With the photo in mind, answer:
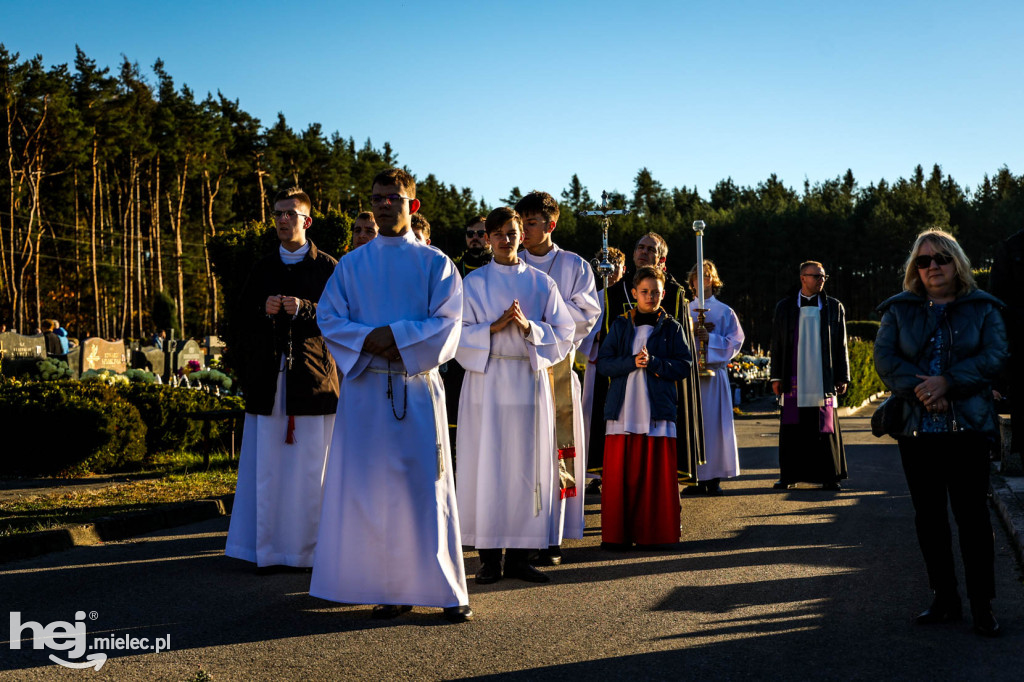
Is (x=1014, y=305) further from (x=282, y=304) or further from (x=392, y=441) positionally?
(x=282, y=304)

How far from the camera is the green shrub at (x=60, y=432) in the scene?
11398 millimetres

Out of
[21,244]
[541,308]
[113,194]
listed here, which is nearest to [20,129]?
[21,244]

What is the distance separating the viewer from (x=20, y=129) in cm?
4919

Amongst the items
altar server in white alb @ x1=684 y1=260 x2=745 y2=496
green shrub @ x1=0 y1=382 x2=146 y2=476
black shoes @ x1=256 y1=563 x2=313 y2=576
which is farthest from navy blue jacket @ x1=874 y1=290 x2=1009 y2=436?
green shrub @ x1=0 y1=382 x2=146 y2=476

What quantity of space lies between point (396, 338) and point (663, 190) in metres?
112

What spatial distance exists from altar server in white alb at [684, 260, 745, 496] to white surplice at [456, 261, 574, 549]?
3.70 meters

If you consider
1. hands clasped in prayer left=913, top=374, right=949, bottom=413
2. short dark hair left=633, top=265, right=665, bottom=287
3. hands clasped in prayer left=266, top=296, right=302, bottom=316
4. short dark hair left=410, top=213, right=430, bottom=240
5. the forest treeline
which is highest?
the forest treeline

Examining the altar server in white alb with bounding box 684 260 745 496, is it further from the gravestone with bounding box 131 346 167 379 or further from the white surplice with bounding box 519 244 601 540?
the gravestone with bounding box 131 346 167 379

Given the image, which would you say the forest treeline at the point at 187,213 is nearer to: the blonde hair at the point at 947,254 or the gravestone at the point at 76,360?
the gravestone at the point at 76,360

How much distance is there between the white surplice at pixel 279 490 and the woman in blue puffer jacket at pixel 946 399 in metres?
3.68

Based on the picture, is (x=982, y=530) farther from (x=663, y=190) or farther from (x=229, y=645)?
(x=663, y=190)

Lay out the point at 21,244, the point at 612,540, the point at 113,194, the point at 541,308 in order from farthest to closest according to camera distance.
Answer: the point at 113,194
the point at 21,244
the point at 612,540
the point at 541,308

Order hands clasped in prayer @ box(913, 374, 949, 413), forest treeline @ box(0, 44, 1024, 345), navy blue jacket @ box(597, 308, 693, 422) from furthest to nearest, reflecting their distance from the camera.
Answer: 1. forest treeline @ box(0, 44, 1024, 345)
2. navy blue jacket @ box(597, 308, 693, 422)
3. hands clasped in prayer @ box(913, 374, 949, 413)

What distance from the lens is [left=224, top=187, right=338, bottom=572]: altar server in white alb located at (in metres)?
6.89
